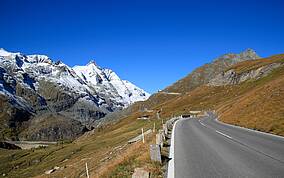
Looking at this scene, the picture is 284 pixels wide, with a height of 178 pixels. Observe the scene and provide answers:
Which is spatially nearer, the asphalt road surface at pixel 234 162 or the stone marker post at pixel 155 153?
the asphalt road surface at pixel 234 162

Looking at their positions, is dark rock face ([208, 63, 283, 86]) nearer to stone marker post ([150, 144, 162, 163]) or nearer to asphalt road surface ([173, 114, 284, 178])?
asphalt road surface ([173, 114, 284, 178])

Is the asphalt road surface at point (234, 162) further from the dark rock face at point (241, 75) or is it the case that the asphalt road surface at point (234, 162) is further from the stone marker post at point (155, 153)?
the dark rock face at point (241, 75)

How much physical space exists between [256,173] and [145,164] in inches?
196

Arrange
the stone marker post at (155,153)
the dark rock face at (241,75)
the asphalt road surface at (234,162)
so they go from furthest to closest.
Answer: the dark rock face at (241,75) → the stone marker post at (155,153) → the asphalt road surface at (234,162)

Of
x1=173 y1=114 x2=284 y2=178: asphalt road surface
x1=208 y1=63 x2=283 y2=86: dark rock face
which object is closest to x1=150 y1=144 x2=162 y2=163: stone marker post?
x1=173 y1=114 x2=284 y2=178: asphalt road surface

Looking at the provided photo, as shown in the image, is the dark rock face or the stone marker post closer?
the stone marker post

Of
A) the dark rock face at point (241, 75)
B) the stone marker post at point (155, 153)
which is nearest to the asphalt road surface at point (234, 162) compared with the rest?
the stone marker post at point (155, 153)

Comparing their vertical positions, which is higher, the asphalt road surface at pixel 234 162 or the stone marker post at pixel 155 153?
the stone marker post at pixel 155 153

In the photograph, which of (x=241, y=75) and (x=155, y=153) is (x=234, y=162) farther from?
(x=241, y=75)

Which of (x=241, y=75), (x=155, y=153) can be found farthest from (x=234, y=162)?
(x=241, y=75)

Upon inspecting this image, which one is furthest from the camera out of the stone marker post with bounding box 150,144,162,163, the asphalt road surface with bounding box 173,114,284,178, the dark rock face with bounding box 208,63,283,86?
the dark rock face with bounding box 208,63,283,86

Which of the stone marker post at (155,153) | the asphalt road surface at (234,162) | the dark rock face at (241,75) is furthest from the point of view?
the dark rock face at (241,75)

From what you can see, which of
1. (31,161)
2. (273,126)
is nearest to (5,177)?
(31,161)

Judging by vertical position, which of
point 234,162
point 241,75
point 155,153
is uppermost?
point 241,75
